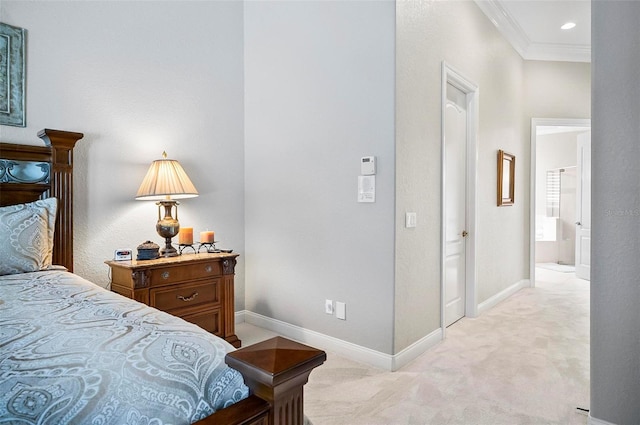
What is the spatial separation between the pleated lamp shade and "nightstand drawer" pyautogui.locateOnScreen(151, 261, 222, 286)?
517 mm

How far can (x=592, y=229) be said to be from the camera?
194 cm

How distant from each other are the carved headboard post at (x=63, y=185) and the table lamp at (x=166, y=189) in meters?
0.44

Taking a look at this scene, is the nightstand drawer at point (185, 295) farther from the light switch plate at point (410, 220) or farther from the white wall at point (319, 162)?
the light switch plate at point (410, 220)

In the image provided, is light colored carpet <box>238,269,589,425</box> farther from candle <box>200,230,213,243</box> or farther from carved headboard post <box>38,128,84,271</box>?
carved headboard post <box>38,128,84,271</box>

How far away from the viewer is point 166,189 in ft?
9.12

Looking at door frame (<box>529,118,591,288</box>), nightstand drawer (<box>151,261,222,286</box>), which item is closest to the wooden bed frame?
nightstand drawer (<box>151,261,222,286</box>)

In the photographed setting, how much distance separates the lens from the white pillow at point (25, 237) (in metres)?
2.00

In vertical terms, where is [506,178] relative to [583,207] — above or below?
above

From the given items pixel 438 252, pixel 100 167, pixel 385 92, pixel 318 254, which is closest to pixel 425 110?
pixel 385 92

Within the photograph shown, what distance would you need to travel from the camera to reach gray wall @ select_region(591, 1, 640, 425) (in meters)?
1.84

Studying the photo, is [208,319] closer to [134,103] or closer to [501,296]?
[134,103]

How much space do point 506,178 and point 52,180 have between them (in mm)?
4446

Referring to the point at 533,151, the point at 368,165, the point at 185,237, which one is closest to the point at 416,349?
the point at 368,165

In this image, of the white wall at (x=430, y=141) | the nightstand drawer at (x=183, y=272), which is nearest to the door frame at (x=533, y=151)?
the white wall at (x=430, y=141)
